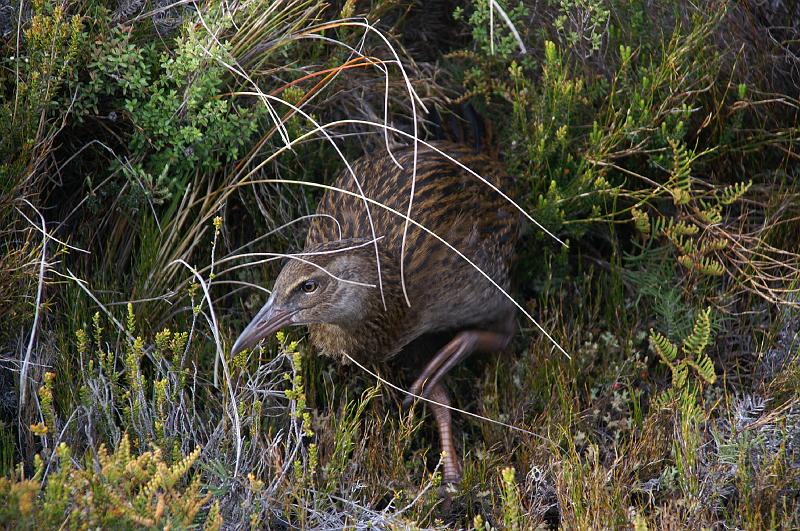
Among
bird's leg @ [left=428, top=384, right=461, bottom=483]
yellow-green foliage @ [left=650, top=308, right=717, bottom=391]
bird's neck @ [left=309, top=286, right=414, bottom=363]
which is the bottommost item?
bird's leg @ [left=428, top=384, right=461, bottom=483]

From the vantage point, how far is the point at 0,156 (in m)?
3.51

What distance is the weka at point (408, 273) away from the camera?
11.8 feet

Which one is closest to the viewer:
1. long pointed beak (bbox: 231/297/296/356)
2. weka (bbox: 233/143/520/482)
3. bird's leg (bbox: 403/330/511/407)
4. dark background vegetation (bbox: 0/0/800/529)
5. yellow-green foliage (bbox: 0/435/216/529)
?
yellow-green foliage (bbox: 0/435/216/529)

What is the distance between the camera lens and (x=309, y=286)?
3.58 meters

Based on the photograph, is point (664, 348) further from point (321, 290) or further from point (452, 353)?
point (321, 290)

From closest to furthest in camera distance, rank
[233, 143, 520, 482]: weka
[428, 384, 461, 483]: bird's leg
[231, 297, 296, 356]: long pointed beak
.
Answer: [231, 297, 296, 356]: long pointed beak, [233, 143, 520, 482]: weka, [428, 384, 461, 483]: bird's leg

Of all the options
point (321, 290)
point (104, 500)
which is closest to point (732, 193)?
point (321, 290)

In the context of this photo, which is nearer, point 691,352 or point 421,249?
point 691,352

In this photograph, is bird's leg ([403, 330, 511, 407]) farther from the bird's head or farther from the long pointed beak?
the long pointed beak

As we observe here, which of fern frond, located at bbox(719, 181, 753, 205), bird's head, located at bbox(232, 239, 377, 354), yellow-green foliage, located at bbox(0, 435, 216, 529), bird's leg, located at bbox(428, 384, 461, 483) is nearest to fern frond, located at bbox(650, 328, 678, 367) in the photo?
fern frond, located at bbox(719, 181, 753, 205)

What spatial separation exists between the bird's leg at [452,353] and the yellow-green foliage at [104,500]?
1.28m

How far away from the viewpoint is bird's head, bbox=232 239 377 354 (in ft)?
11.6

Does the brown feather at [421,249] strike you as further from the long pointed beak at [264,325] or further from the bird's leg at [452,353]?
the long pointed beak at [264,325]

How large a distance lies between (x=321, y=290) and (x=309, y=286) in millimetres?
47
